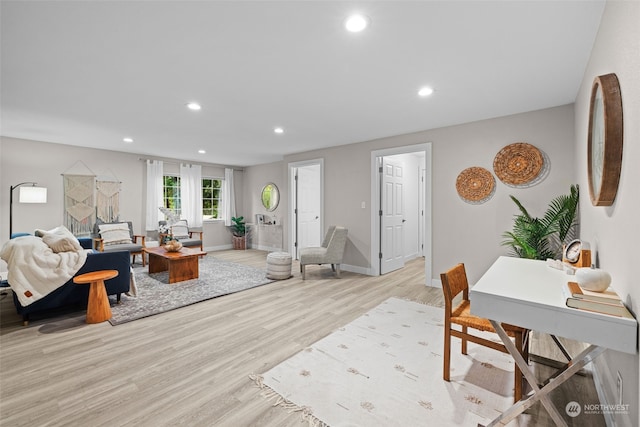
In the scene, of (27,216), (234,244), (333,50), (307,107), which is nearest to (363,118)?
(307,107)

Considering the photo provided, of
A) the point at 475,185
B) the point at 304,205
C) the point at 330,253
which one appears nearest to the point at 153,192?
the point at 304,205

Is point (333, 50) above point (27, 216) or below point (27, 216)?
above

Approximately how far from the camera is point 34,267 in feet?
9.08

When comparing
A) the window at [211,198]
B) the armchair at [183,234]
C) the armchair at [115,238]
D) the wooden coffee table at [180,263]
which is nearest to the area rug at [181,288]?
the wooden coffee table at [180,263]

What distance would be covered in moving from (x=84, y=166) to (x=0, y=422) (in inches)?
208

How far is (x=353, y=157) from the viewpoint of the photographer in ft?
16.7

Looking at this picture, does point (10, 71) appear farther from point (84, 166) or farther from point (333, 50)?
point (84, 166)

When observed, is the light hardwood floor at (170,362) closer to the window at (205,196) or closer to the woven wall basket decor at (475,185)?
the woven wall basket decor at (475,185)

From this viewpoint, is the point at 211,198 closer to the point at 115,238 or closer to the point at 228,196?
the point at 228,196

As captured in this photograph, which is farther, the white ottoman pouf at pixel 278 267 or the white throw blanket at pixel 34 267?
the white ottoman pouf at pixel 278 267

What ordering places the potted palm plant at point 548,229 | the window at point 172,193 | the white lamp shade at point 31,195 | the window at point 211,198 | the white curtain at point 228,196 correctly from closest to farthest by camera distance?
the potted palm plant at point 548,229 < the white lamp shade at point 31,195 < the window at point 172,193 < the window at point 211,198 < the white curtain at point 228,196

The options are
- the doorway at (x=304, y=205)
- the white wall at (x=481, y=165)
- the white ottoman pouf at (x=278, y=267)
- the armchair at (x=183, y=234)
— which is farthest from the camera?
the doorway at (x=304, y=205)

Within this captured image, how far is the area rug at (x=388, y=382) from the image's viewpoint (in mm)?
1632

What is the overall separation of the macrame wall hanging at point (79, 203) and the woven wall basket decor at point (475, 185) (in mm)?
6816
